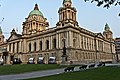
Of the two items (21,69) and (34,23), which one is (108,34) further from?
(21,69)

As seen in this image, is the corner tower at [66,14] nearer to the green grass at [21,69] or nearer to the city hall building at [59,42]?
the city hall building at [59,42]

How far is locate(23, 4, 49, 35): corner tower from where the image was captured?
98162mm

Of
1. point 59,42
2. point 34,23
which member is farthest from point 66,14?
point 34,23

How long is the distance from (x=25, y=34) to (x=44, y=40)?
16.0 metres

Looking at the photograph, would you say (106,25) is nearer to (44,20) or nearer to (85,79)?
(44,20)

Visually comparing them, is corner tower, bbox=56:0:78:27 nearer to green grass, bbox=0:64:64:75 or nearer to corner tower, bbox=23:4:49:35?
corner tower, bbox=23:4:49:35

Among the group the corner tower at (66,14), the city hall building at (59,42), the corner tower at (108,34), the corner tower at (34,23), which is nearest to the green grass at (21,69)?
the city hall building at (59,42)

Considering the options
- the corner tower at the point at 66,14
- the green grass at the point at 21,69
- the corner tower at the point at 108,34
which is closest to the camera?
the green grass at the point at 21,69

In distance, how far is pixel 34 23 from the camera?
101 metres

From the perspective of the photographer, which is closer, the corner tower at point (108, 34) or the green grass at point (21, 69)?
the green grass at point (21, 69)

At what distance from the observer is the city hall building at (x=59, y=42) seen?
71.4 m

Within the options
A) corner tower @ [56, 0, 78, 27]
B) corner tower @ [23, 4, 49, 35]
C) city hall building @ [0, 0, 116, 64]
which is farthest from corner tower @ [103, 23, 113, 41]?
corner tower @ [56, 0, 78, 27]

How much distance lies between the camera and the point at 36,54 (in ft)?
286

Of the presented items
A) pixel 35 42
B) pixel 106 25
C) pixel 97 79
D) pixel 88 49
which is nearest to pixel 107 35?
pixel 106 25
